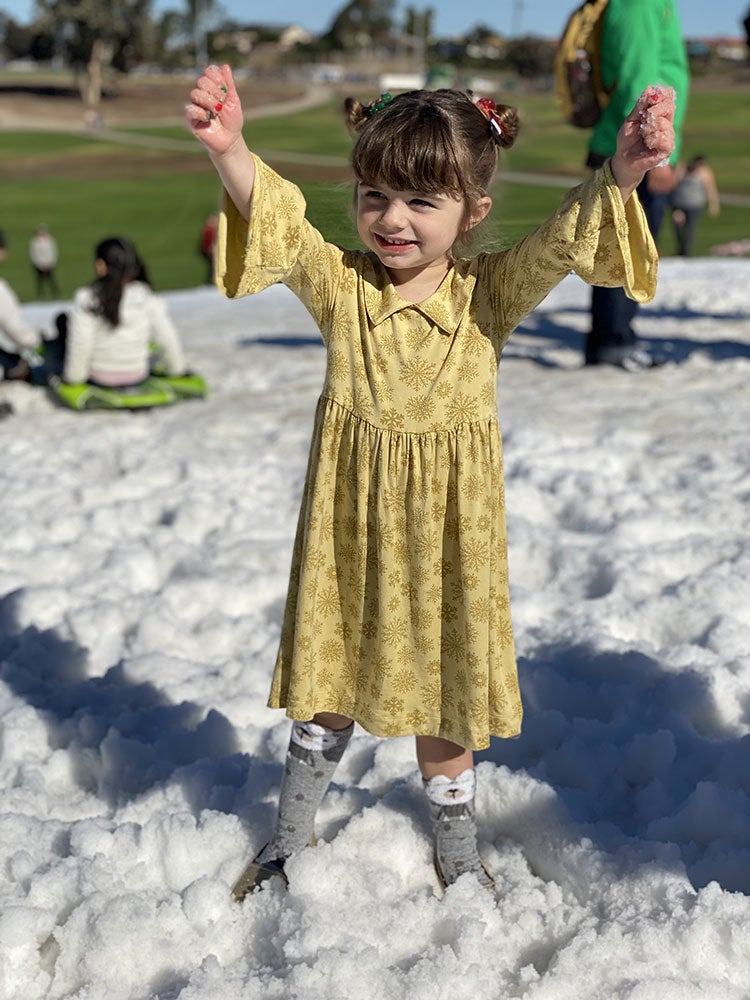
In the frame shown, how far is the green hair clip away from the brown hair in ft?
0.09

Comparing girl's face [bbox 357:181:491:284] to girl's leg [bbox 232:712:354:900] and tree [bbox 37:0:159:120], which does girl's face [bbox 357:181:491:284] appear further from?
tree [bbox 37:0:159:120]

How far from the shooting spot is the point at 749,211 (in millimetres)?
23078

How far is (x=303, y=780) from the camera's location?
7.82 ft

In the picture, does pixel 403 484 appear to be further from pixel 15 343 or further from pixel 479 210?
pixel 15 343

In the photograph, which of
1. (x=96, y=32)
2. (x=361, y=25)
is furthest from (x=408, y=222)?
(x=361, y=25)

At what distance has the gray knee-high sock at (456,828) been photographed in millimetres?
2377

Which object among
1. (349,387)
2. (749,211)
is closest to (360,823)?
(349,387)

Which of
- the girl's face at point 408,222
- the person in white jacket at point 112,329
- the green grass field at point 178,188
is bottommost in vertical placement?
the green grass field at point 178,188

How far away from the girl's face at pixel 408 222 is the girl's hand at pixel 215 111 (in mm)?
279

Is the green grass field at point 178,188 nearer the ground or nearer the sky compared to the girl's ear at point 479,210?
nearer the ground

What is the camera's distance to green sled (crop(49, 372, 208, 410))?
249 inches

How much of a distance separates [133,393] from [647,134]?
5.00 meters

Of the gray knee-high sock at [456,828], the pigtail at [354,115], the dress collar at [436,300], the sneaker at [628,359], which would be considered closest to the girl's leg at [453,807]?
the gray knee-high sock at [456,828]

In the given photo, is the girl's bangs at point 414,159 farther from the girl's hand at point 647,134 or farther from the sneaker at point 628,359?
the sneaker at point 628,359
